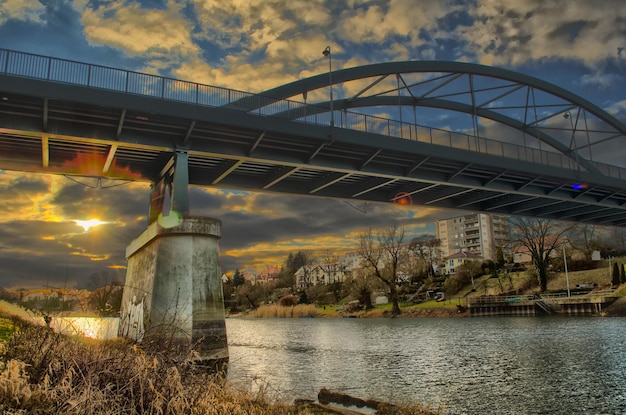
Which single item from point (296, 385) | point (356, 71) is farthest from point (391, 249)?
point (296, 385)

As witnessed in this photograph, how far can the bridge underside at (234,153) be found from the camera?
1942 centimetres

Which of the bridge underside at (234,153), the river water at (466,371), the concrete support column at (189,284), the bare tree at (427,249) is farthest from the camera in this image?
the bare tree at (427,249)

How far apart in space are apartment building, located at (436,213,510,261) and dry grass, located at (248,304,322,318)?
212 feet

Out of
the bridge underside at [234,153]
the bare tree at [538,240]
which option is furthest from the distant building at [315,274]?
the bridge underside at [234,153]

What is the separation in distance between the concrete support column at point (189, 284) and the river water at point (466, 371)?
164 cm

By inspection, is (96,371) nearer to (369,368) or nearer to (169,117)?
(369,368)

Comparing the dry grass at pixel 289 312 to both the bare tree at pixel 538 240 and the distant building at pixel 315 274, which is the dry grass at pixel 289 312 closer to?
the bare tree at pixel 538 240

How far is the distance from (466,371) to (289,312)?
183ft

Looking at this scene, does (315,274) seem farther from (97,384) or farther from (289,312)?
(97,384)

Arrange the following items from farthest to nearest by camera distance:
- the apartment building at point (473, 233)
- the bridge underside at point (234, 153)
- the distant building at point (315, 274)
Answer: the apartment building at point (473, 233), the distant building at point (315, 274), the bridge underside at point (234, 153)

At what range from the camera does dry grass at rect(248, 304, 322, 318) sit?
68.5m

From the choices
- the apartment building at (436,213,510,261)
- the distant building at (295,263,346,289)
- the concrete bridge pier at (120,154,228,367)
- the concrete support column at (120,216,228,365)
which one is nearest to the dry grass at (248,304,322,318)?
the distant building at (295,263,346,289)

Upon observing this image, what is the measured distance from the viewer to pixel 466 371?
15656 millimetres

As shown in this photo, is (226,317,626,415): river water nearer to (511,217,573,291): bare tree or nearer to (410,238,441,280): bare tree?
(511,217,573,291): bare tree
